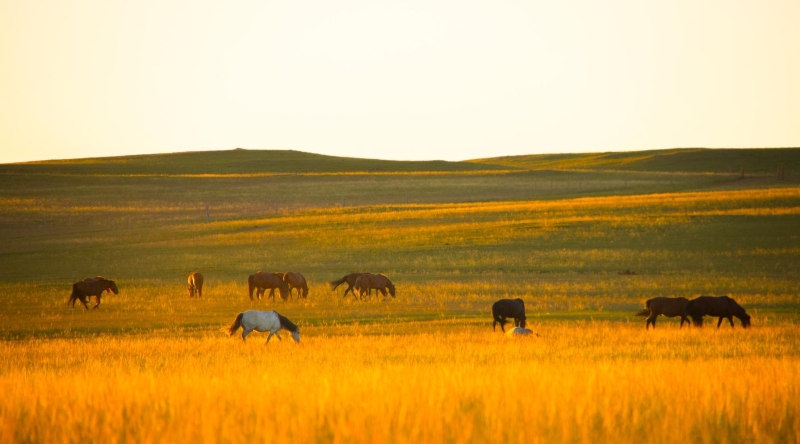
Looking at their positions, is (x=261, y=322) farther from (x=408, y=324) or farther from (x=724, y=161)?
(x=724, y=161)

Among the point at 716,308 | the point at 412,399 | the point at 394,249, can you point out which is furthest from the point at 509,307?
the point at 394,249

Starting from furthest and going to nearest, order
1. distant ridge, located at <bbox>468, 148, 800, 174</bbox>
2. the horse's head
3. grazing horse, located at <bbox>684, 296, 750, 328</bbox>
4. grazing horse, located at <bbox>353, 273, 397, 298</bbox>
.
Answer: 1. distant ridge, located at <bbox>468, 148, 800, 174</bbox>
2. the horse's head
3. grazing horse, located at <bbox>353, 273, 397, 298</bbox>
4. grazing horse, located at <bbox>684, 296, 750, 328</bbox>

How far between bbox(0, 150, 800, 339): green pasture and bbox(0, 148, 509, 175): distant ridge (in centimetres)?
2342

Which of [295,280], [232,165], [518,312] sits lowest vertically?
[295,280]

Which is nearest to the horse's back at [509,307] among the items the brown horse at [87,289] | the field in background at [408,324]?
the field in background at [408,324]

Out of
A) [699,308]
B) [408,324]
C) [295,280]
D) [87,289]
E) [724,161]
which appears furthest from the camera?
[724,161]

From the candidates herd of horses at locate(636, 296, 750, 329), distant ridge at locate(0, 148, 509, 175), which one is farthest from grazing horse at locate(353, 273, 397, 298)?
distant ridge at locate(0, 148, 509, 175)

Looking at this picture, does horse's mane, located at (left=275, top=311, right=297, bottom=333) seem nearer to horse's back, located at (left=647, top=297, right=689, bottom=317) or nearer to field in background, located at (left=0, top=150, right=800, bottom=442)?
field in background, located at (left=0, top=150, right=800, bottom=442)

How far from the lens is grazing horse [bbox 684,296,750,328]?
70.4ft

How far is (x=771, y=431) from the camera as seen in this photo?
7.82m

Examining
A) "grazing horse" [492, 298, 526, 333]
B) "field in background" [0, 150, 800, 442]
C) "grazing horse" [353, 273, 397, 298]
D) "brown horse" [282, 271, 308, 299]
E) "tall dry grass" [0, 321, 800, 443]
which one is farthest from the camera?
"brown horse" [282, 271, 308, 299]

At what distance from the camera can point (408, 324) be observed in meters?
23.8

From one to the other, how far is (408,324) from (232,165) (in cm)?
11572

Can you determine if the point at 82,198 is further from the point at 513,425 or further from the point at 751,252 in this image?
the point at 513,425
